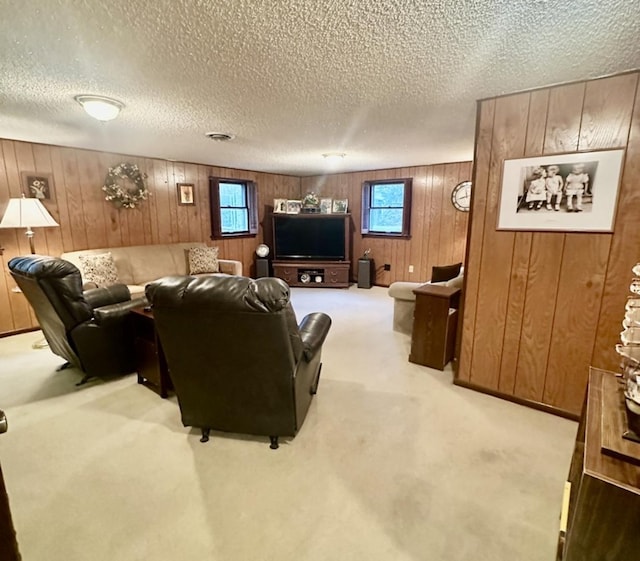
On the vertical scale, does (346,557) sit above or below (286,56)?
below

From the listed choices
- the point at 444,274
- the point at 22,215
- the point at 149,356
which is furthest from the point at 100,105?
the point at 444,274

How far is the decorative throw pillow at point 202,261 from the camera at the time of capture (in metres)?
5.10

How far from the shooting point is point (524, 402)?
2457 millimetres

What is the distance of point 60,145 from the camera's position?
398 centimetres

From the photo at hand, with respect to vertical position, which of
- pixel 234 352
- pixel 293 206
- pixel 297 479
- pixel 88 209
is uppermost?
pixel 293 206

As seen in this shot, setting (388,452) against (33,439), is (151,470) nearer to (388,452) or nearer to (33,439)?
(33,439)

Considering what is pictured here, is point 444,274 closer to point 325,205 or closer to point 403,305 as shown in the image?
point 403,305

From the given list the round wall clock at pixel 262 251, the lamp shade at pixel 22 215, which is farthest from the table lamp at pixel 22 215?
the round wall clock at pixel 262 251

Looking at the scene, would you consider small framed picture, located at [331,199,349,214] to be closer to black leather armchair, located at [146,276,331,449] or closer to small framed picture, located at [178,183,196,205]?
small framed picture, located at [178,183,196,205]

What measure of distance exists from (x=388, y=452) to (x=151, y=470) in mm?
1306

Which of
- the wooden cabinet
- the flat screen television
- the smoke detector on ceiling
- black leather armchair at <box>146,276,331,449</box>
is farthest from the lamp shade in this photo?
the wooden cabinet

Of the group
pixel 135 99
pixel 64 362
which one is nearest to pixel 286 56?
pixel 135 99

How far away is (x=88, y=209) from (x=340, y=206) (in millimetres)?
4030

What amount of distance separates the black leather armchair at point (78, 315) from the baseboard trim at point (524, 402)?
A: 275 centimetres
